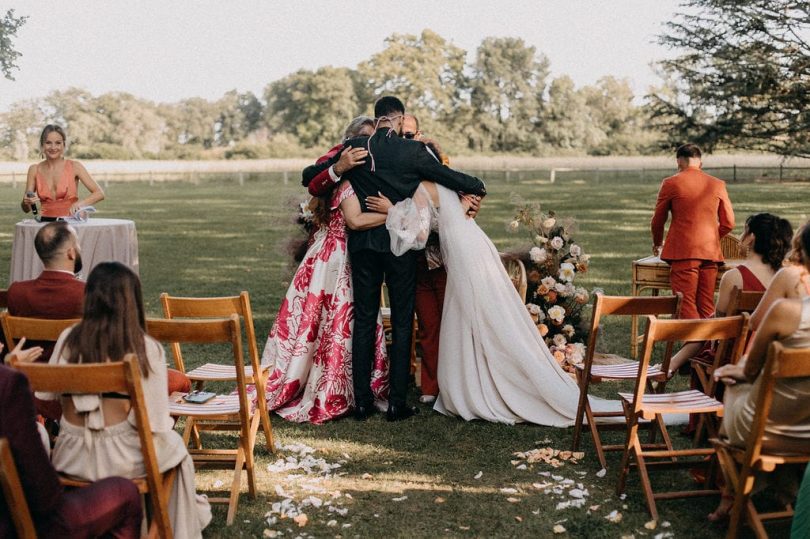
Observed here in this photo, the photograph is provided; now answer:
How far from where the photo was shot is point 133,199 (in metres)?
35.0

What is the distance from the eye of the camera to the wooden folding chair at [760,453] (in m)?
3.60

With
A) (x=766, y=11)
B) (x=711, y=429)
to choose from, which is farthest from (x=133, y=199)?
(x=711, y=429)

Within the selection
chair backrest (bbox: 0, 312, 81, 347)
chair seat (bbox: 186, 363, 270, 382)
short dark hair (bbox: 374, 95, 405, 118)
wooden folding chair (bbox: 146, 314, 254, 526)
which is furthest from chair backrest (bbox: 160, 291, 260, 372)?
short dark hair (bbox: 374, 95, 405, 118)

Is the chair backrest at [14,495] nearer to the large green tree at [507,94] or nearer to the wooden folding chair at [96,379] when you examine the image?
the wooden folding chair at [96,379]

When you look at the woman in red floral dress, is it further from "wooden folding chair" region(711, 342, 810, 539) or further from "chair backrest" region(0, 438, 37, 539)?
"chair backrest" region(0, 438, 37, 539)

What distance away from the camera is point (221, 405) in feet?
15.6

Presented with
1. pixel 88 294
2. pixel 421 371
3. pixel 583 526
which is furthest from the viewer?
pixel 421 371

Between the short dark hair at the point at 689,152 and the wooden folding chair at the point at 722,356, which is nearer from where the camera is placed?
the wooden folding chair at the point at 722,356

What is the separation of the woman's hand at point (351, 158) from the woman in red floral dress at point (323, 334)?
0.16 meters

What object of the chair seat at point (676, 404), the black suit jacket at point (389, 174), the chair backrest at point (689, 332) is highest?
the black suit jacket at point (389, 174)

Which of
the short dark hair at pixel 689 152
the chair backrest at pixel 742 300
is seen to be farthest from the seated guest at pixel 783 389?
the short dark hair at pixel 689 152

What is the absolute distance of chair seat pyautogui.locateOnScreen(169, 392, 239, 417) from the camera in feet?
15.1

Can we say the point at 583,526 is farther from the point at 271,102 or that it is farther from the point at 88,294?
the point at 271,102

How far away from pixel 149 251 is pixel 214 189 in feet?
87.1
